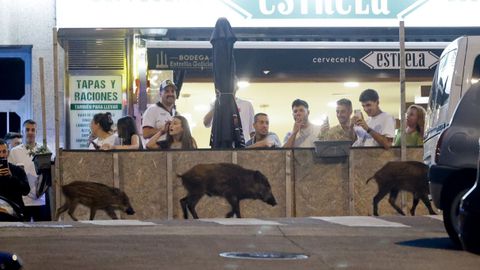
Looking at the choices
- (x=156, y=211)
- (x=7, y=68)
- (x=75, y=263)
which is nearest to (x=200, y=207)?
(x=156, y=211)

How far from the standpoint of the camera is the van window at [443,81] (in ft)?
40.4

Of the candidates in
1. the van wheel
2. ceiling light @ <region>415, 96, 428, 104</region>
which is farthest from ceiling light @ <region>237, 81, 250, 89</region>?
the van wheel

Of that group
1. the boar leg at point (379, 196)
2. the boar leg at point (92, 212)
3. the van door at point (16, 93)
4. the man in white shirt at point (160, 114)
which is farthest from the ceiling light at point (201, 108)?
the boar leg at point (379, 196)

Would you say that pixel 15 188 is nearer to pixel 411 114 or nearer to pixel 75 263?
pixel 411 114

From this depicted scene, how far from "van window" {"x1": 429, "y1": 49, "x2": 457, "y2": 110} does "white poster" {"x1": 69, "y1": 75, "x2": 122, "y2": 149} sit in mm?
7487

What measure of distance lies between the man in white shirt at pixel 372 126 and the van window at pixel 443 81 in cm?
155

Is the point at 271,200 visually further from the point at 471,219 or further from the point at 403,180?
the point at 471,219

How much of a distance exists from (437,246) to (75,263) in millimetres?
3214

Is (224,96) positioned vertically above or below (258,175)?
above

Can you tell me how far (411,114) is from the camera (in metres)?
14.9

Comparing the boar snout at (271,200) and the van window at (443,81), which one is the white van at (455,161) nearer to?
the van window at (443,81)

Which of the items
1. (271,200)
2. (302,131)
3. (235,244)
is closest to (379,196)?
(271,200)

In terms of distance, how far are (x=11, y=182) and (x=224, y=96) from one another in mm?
3192

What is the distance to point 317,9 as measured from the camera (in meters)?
19.0
